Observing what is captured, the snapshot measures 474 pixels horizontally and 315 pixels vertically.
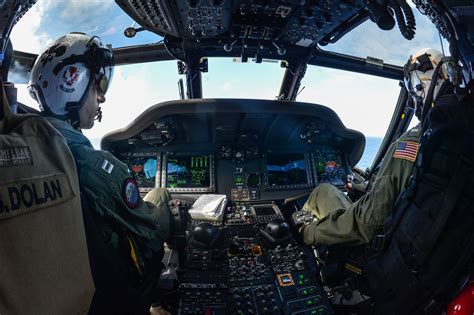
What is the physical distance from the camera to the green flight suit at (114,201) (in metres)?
1.07

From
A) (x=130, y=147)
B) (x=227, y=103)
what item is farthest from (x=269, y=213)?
(x=130, y=147)

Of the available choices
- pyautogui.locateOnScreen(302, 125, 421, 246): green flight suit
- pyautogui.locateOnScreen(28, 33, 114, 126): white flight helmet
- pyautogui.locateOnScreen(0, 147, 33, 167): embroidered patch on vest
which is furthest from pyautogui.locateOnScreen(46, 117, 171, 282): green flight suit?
pyautogui.locateOnScreen(302, 125, 421, 246): green flight suit

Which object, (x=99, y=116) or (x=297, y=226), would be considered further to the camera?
(x=297, y=226)

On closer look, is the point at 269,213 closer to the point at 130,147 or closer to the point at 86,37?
the point at 130,147

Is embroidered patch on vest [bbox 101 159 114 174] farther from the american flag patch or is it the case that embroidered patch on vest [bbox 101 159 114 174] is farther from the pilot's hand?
the pilot's hand

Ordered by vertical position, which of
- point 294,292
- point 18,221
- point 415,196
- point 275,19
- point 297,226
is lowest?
point 294,292

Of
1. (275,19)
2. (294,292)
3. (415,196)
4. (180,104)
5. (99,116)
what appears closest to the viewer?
(415,196)

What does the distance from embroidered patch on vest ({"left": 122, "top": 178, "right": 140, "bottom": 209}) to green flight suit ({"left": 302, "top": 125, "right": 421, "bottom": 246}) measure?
3.55 feet

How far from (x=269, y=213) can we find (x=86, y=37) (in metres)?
1.68

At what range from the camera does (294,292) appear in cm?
138

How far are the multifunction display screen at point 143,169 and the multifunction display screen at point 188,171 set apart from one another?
5.7 inches

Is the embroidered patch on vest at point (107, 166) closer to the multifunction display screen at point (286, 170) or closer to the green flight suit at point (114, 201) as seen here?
the green flight suit at point (114, 201)

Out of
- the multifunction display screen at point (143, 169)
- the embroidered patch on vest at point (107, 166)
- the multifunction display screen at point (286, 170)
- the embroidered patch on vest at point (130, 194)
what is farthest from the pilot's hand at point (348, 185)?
the embroidered patch on vest at point (107, 166)

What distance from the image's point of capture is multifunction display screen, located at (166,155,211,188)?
2422 millimetres
